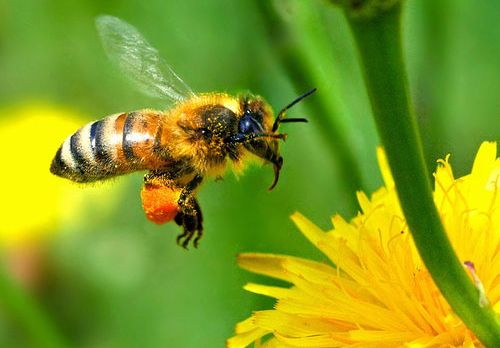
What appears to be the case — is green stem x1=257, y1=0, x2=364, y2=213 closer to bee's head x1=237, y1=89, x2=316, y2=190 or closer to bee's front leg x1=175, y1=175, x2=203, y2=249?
bee's head x1=237, y1=89, x2=316, y2=190

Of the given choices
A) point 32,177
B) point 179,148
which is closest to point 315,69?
point 179,148

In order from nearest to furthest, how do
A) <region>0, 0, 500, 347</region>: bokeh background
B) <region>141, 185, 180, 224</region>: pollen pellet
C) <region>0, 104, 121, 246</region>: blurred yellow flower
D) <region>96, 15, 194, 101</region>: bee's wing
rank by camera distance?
<region>141, 185, 180, 224</region>: pollen pellet
<region>96, 15, 194, 101</region>: bee's wing
<region>0, 0, 500, 347</region>: bokeh background
<region>0, 104, 121, 246</region>: blurred yellow flower

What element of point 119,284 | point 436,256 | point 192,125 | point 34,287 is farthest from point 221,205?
point 436,256

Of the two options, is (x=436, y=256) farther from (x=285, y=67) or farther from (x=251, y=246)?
(x=251, y=246)

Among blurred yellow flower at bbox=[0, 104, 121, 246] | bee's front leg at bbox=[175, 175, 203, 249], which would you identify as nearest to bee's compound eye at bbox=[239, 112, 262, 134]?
bee's front leg at bbox=[175, 175, 203, 249]

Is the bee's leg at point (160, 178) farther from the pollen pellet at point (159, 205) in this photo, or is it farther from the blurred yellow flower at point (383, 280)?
the blurred yellow flower at point (383, 280)

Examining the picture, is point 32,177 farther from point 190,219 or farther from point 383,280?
point 383,280
